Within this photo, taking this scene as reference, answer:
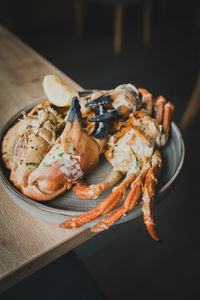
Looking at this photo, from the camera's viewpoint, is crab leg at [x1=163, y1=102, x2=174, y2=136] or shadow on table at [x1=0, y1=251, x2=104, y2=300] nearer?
shadow on table at [x1=0, y1=251, x2=104, y2=300]

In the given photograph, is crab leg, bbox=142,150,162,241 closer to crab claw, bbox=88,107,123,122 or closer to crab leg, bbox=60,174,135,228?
crab leg, bbox=60,174,135,228

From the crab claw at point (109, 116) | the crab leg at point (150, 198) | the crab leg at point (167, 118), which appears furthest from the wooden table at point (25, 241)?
the crab leg at point (167, 118)

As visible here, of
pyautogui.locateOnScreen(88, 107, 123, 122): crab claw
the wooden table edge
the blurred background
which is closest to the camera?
the wooden table edge

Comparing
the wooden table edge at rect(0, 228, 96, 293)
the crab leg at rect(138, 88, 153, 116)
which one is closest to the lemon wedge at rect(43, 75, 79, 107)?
the crab leg at rect(138, 88, 153, 116)

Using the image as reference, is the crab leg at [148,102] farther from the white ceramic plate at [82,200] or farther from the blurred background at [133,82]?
the blurred background at [133,82]

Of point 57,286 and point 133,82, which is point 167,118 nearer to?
point 57,286

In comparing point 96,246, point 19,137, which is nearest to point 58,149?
point 19,137

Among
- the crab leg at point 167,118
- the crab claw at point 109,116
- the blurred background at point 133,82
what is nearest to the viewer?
the crab claw at point 109,116
